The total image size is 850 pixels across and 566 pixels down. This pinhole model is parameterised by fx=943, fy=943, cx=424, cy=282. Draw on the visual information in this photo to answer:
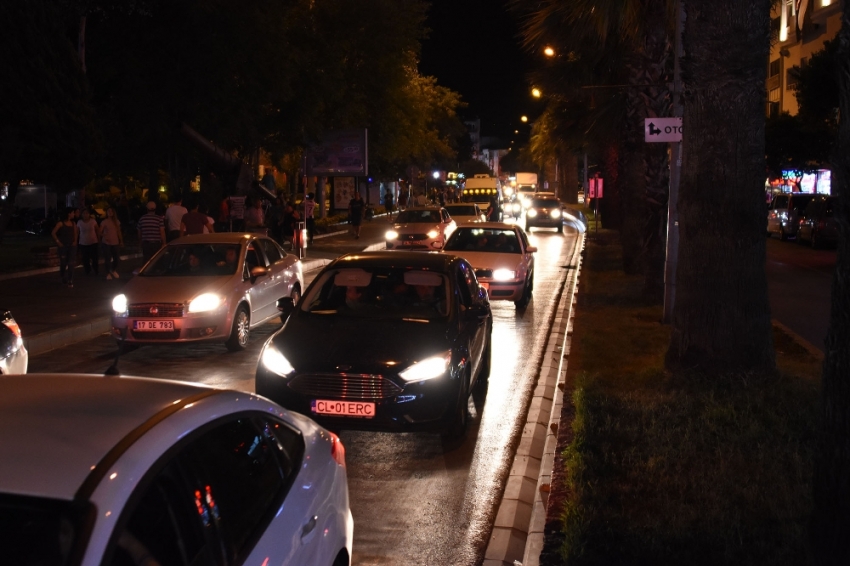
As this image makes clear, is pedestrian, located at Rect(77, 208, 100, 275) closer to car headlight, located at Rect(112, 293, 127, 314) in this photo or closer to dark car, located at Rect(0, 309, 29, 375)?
car headlight, located at Rect(112, 293, 127, 314)

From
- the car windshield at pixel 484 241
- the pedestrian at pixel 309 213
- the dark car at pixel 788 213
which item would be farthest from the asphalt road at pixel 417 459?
the dark car at pixel 788 213

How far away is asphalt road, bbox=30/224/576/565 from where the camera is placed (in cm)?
595

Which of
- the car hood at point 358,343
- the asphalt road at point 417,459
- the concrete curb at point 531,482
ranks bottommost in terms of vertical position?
the asphalt road at point 417,459

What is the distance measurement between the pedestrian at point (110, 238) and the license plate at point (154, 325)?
8502 mm

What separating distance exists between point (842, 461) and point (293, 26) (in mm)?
35501

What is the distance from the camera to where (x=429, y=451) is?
7953 millimetres

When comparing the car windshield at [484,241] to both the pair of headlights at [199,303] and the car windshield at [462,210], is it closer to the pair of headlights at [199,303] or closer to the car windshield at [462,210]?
the pair of headlights at [199,303]

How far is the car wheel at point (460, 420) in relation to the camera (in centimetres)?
779

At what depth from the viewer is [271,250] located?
47.6 feet

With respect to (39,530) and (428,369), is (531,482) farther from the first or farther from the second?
(39,530)

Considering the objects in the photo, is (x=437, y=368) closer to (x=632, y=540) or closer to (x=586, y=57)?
(x=632, y=540)

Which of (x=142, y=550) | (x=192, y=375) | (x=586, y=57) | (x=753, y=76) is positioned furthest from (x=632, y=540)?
(x=586, y=57)

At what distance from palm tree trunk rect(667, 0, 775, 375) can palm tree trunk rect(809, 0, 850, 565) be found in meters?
5.12

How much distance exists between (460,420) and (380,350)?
0.96m
